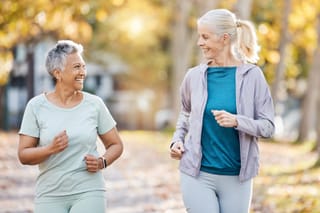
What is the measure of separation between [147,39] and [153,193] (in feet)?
105

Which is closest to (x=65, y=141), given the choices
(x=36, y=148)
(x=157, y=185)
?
(x=36, y=148)

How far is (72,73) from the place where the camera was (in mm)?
5828

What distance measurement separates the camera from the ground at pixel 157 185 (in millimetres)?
11766

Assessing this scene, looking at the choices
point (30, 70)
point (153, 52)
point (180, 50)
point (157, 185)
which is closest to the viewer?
point (157, 185)

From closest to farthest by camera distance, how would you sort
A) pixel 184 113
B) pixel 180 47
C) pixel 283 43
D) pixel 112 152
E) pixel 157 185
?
pixel 112 152 → pixel 184 113 → pixel 157 185 → pixel 283 43 → pixel 180 47

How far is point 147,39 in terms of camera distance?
45.6m

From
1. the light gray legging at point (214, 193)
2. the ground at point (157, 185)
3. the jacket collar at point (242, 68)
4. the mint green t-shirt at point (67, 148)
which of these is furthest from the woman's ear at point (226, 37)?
the ground at point (157, 185)

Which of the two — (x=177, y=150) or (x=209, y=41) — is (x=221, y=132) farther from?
(x=209, y=41)

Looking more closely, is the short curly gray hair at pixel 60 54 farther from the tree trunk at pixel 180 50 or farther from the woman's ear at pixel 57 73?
the tree trunk at pixel 180 50

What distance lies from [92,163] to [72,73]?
621 millimetres

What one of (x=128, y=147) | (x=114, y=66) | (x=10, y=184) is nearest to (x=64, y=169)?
(x=10, y=184)

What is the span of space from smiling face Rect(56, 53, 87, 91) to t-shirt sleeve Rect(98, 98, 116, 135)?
206 mm

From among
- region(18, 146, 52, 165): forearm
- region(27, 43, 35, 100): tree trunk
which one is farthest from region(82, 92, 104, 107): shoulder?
region(27, 43, 35, 100): tree trunk

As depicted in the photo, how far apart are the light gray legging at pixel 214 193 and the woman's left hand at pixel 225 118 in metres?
0.42
